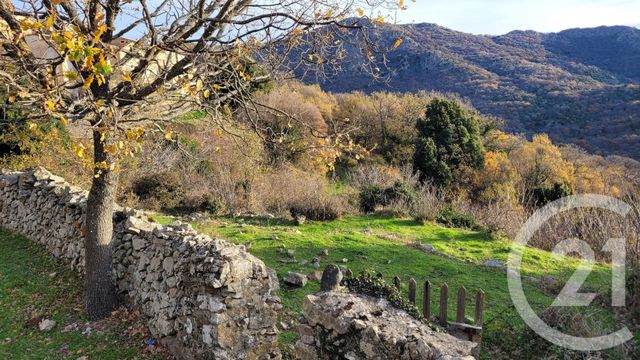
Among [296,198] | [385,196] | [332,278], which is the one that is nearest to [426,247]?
[296,198]

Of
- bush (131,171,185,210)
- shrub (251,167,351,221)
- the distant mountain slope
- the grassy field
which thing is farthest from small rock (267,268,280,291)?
the distant mountain slope

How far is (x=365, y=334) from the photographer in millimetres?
4148

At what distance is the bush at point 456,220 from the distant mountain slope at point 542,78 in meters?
20.9

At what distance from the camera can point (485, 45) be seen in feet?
255

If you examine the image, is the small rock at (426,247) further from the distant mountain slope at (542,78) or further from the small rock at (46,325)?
the distant mountain slope at (542,78)

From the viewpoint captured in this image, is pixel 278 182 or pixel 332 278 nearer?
pixel 332 278

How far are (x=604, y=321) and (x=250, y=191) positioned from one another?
12.1 metres

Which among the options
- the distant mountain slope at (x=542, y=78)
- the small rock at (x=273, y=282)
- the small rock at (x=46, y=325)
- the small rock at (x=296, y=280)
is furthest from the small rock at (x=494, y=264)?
the distant mountain slope at (x=542, y=78)

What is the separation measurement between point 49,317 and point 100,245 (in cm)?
146

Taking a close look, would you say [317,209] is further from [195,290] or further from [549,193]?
[549,193]

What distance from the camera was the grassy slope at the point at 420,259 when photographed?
265 inches

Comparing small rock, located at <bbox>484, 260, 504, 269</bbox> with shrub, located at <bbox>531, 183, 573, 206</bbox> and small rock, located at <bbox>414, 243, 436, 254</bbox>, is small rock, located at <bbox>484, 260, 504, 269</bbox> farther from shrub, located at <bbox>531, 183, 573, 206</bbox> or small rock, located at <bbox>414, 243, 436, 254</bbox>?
shrub, located at <bbox>531, 183, 573, 206</bbox>

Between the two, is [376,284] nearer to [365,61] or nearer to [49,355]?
[365,61]

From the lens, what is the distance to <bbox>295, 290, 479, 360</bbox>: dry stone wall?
12.6ft
